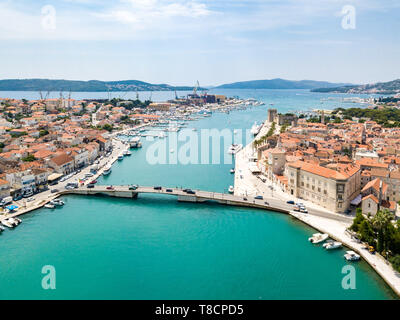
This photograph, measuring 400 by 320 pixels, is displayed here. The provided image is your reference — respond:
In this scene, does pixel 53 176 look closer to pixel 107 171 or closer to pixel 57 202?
pixel 57 202

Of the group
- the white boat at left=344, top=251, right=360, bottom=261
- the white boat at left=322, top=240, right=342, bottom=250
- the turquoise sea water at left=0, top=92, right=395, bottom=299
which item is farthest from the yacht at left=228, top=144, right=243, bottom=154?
the white boat at left=344, top=251, right=360, bottom=261

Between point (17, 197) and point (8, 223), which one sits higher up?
point (17, 197)

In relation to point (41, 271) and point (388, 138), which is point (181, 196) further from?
point (388, 138)

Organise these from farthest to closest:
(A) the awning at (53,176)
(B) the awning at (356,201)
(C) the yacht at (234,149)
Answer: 1. (C) the yacht at (234,149)
2. (A) the awning at (53,176)
3. (B) the awning at (356,201)

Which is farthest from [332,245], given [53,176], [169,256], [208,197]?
[53,176]

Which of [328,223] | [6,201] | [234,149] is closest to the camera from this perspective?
[328,223]

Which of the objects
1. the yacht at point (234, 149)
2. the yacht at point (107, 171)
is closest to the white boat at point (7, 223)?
the yacht at point (107, 171)

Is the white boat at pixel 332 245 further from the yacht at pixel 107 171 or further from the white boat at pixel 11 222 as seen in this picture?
the yacht at pixel 107 171
